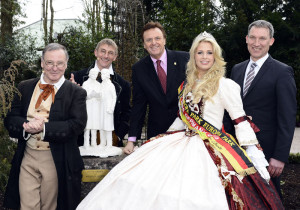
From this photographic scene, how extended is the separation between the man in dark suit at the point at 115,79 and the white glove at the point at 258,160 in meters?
→ 1.80

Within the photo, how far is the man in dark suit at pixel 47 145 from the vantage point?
297 cm

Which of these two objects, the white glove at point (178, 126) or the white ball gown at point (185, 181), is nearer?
the white ball gown at point (185, 181)

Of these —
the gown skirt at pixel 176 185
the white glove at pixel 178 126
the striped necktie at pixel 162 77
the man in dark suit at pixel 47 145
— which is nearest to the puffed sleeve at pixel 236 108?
the gown skirt at pixel 176 185

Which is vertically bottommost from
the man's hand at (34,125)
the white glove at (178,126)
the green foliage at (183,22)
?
the white glove at (178,126)

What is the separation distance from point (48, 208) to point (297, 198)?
387cm

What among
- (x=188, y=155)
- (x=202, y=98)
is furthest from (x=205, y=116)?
(x=188, y=155)

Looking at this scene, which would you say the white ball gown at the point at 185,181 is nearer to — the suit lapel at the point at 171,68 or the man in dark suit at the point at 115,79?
the suit lapel at the point at 171,68

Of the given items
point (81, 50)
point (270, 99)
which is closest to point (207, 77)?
point (270, 99)

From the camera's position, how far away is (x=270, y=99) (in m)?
3.30

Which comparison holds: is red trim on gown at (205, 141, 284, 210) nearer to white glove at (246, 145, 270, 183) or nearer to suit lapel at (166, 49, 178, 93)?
white glove at (246, 145, 270, 183)

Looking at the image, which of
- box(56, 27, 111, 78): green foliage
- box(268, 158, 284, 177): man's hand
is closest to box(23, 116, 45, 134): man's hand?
box(268, 158, 284, 177): man's hand

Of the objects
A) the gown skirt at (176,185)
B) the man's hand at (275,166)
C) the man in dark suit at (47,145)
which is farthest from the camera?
the man's hand at (275,166)

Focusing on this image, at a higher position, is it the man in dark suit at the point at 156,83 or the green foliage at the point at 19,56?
the green foliage at the point at 19,56

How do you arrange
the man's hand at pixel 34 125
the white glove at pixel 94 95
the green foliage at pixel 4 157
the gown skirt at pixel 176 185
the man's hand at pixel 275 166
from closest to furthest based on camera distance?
the gown skirt at pixel 176 185 < the man's hand at pixel 34 125 < the man's hand at pixel 275 166 < the white glove at pixel 94 95 < the green foliage at pixel 4 157
